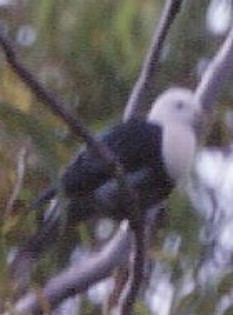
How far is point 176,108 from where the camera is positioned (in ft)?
7.02

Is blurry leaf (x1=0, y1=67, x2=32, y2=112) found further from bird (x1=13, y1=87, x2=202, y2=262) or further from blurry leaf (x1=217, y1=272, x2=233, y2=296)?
blurry leaf (x1=217, y1=272, x2=233, y2=296)

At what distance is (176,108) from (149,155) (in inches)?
7.0

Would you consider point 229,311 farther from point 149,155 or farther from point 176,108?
point 176,108

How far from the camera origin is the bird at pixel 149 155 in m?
1.79

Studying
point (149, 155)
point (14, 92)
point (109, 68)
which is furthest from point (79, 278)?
point (109, 68)

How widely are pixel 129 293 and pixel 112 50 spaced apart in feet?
1.98

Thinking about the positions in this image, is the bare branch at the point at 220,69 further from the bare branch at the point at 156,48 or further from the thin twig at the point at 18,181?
the thin twig at the point at 18,181

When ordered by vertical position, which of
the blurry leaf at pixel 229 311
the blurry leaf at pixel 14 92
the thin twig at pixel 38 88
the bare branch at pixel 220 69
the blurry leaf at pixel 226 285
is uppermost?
the thin twig at pixel 38 88

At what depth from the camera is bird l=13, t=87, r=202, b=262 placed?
1791 millimetres

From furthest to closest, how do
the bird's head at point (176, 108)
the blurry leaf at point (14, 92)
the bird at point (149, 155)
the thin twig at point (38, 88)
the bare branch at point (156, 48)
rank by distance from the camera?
the bird's head at point (176, 108), the bird at point (149, 155), the blurry leaf at point (14, 92), the bare branch at point (156, 48), the thin twig at point (38, 88)

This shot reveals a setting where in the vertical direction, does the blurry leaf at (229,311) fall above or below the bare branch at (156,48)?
below

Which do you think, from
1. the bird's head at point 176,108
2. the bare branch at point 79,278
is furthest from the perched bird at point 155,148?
the bare branch at point 79,278

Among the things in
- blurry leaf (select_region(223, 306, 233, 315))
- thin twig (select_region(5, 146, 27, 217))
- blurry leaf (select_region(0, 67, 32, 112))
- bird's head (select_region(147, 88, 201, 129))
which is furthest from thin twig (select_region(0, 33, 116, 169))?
bird's head (select_region(147, 88, 201, 129))

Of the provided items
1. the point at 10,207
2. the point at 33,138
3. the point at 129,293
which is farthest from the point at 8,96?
the point at 129,293
